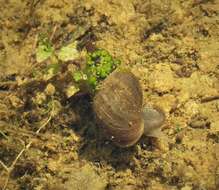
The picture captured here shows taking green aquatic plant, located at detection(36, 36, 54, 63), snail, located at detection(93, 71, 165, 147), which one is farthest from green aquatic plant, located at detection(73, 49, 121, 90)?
green aquatic plant, located at detection(36, 36, 54, 63)

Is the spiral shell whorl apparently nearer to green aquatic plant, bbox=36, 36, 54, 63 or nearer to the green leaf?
the green leaf

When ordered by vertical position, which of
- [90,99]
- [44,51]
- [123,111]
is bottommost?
[90,99]

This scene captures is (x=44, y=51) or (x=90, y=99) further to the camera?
(x=44, y=51)

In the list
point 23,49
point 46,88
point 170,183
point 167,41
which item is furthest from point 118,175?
point 23,49

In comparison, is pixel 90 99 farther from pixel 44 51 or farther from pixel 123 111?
pixel 44 51

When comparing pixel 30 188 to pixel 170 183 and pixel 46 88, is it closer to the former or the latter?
pixel 46 88

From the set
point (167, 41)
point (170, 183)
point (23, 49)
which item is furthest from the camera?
point (23, 49)

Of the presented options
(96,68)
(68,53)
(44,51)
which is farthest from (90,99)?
(44,51)
